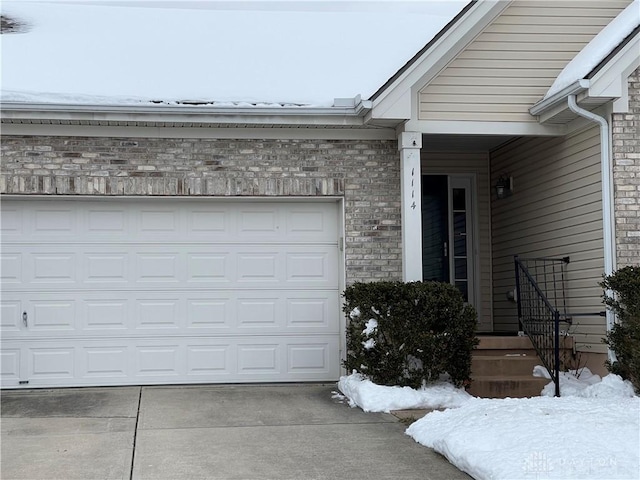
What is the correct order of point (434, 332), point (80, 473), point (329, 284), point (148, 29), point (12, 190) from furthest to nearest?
point (148, 29) < point (329, 284) < point (12, 190) < point (434, 332) < point (80, 473)

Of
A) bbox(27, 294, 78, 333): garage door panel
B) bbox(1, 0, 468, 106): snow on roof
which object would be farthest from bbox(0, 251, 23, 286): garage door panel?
bbox(1, 0, 468, 106): snow on roof

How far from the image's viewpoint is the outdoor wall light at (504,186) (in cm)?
1173

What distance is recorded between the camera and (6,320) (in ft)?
31.9

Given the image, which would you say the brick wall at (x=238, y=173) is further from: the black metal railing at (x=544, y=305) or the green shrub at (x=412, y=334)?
the black metal railing at (x=544, y=305)

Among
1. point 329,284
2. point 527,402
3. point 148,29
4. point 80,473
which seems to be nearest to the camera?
point 80,473

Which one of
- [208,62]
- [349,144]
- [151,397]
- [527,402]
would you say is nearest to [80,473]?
[151,397]

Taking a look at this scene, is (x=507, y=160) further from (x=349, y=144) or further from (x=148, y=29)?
(x=148, y=29)

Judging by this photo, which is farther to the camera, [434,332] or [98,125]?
[98,125]

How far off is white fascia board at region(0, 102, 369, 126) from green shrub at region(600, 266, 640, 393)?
337cm

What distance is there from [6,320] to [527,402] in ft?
20.0

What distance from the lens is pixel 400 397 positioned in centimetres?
845

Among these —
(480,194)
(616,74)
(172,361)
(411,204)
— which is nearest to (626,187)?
(616,74)

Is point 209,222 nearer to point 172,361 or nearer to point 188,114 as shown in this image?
point 188,114

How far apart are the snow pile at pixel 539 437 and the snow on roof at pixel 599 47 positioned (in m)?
3.77
